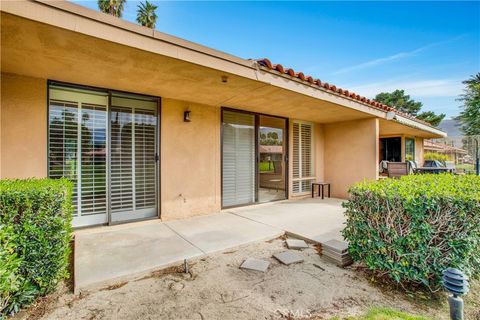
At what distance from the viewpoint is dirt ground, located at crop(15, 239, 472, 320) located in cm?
244

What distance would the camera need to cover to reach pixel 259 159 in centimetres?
768

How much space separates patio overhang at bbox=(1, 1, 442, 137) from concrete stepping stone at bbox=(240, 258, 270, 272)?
10.7ft

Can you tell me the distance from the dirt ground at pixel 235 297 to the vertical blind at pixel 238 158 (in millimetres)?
3689

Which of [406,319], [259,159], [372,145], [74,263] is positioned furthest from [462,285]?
[372,145]

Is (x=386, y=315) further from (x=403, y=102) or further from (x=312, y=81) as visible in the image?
(x=403, y=102)

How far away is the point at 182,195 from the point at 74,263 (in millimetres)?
2830

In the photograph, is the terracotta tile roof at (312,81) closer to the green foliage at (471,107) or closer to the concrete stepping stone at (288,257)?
the concrete stepping stone at (288,257)

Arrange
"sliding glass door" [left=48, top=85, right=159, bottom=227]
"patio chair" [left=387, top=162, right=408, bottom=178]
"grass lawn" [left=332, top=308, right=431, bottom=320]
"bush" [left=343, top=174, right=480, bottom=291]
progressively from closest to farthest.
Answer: "grass lawn" [left=332, top=308, right=431, bottom=320] < "bush" [left=343, top=174, right=480, bottom=291] < "sliding glass door" [left=48, top=85, right=159, bottom=227] < "patio chair" [left=387, top=162, right=408, bottom=178]

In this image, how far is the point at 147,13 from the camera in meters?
23.1

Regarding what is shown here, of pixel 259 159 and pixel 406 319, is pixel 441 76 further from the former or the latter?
pixel 406 319

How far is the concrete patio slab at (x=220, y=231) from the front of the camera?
4.27m

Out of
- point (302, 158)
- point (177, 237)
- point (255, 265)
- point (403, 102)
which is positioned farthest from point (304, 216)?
point (403, 102)

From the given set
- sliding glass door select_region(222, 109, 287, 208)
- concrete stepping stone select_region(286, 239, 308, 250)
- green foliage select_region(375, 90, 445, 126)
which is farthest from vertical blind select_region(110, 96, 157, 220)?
green foliage select_region(375, 90, 445, 126)

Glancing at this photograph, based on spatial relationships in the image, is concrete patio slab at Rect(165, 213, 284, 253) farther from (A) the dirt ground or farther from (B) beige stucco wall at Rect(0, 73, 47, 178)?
(B) beige stucco wall at Rect(0, 73, 47, 178)
